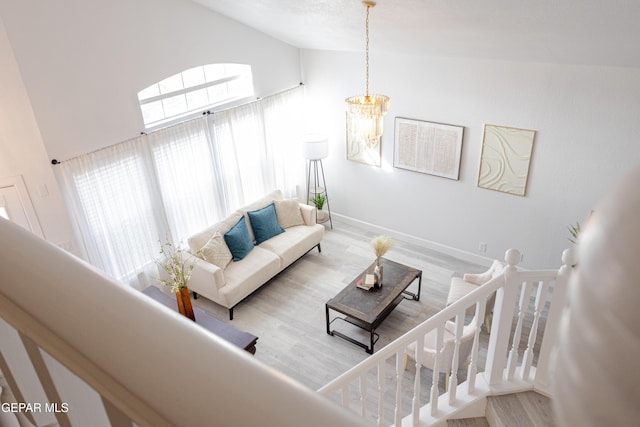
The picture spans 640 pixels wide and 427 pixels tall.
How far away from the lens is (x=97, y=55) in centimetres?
429

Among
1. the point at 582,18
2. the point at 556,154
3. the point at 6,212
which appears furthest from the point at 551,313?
the point at 6,212

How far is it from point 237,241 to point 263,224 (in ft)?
1.63

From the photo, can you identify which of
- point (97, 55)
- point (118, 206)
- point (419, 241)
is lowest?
point (419, 241)

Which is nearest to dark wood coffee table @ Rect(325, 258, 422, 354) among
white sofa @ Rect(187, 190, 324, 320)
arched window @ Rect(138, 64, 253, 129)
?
white sofa @ Rect(187, 190, 324, 320)

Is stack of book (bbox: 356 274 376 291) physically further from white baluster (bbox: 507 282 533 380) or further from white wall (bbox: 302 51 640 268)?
white baluster (bbox: 507 282 533 380)

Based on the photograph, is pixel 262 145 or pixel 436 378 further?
pixel 262 145

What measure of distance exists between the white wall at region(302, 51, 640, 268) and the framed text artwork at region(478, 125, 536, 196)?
0.24 feet

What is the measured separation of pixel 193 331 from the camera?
0.32 meters

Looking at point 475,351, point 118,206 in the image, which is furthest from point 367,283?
point 118,206

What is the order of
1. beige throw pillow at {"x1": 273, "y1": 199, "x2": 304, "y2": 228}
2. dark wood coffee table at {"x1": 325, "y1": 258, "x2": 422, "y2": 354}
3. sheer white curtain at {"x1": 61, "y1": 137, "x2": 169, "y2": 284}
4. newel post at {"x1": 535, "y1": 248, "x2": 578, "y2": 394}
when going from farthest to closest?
beige throw pillow at {"x1": 273, "y1": 199, "x2": 304, "y2": 228} < dark wood coffee table at {"x1": 325, "y1": 258, "x2": 422, "y2": 354} < sheer white curtain at {"x1": 61, "y1": 137, "x2": 169, "y2": 284} < newel post at {"x1": 535, "y1": 248, "x2": 578, "y2": 394}

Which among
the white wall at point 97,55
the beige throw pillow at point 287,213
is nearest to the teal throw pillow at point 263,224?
the beige throw pillow at point 287,213

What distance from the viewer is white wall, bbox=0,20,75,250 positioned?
386 centimetres

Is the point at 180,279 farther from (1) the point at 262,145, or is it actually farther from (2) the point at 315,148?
(2) the point at 315,148

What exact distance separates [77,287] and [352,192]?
6.42 meters
